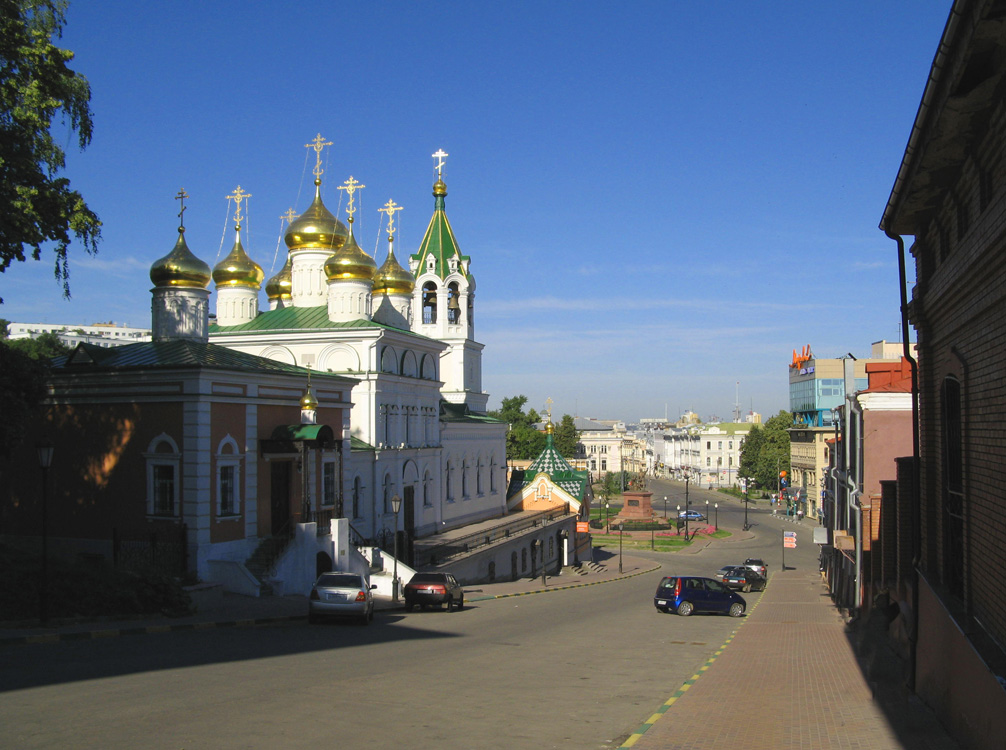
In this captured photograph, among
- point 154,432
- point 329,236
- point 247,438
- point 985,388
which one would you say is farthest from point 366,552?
point 985,388

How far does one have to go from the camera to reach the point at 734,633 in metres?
21.5

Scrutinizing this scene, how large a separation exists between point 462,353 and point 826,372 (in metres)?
54.0

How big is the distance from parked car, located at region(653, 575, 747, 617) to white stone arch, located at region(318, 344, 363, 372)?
Result: 13.9 meters

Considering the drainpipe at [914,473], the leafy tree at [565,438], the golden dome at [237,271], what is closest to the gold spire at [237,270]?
the golden dome at [237,271]

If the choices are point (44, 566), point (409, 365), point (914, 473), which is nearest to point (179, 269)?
point (409, 365)

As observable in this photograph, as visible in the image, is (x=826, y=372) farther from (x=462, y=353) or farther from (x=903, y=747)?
(x=903, y=747)

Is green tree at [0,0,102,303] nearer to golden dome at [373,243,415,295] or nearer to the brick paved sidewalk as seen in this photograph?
the brick paved sidewalk

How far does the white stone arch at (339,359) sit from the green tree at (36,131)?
15.4 metres

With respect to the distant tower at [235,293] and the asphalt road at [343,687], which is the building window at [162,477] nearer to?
the asphalt road at [343,687]

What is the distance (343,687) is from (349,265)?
2485 centimetres

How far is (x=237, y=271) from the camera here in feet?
127

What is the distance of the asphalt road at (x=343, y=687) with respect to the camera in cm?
917

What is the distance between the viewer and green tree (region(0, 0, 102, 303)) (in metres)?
17.1

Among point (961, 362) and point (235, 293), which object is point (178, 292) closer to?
point (235, 293)
